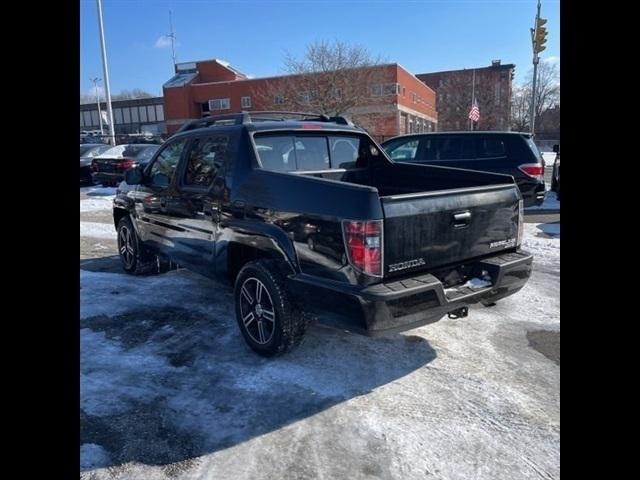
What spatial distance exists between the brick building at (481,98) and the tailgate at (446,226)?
46.5m

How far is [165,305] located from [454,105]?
6161cm

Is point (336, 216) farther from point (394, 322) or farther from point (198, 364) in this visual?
point (198, 364)

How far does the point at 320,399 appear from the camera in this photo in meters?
3.29

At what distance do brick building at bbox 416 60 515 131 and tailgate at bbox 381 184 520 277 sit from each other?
46.5 meters

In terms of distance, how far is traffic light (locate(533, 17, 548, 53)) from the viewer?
14.7 metres

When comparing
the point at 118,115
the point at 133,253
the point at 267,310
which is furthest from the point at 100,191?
the point at 118,115

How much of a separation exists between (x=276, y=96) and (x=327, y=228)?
110 ft

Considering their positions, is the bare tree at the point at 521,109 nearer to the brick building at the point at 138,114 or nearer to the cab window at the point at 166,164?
the brick building at the point at 138,114

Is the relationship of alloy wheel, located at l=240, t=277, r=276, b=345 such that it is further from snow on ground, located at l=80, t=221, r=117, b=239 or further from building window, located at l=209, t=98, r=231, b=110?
building window, located at l=209, t=98, r=231, b=110

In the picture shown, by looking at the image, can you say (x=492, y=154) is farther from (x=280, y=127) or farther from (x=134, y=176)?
(x=134, y=176)

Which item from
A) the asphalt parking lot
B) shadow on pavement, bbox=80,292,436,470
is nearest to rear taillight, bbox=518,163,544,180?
the asphalt parking lot

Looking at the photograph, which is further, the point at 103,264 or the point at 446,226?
the point at 103,264
